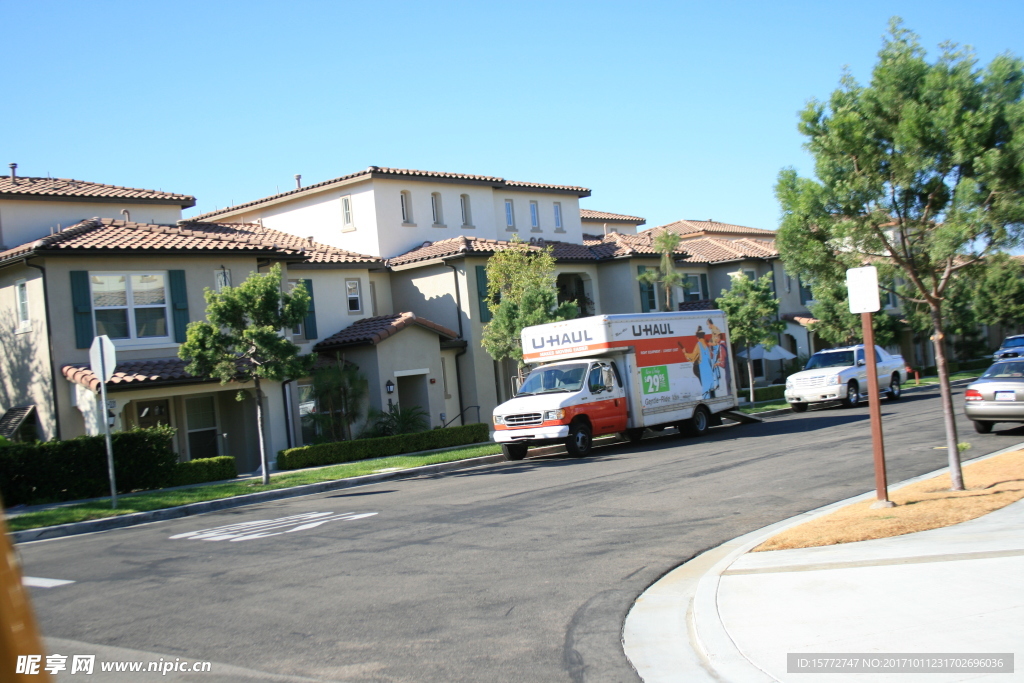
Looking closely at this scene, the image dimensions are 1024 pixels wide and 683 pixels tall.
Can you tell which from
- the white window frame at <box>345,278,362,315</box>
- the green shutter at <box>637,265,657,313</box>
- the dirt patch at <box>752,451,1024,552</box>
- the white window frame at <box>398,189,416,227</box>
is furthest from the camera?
the green shutter at <box>637,265,657,313</box>

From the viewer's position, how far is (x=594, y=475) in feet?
51.1

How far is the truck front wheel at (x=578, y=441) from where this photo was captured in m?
19.7

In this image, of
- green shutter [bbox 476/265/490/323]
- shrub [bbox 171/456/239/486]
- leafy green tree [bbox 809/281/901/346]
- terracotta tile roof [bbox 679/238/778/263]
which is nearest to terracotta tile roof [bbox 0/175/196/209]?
green shutter [bbox 476/265/490/323]

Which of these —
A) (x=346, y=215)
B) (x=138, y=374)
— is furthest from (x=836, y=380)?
(x=138, y=374)

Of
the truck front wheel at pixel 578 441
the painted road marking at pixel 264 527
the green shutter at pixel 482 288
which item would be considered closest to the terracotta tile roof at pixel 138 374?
the truck front wheel at pixel 578 441

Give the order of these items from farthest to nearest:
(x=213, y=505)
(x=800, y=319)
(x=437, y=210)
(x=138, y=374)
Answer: (x=800, y=319) → (x=437, y=210) → (x=138, y=374) → (x=213, y=505)

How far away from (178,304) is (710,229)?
125 feet

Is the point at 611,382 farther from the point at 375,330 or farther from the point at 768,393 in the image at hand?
the point at 768,393

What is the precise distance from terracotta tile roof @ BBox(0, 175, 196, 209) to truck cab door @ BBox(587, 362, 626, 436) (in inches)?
688

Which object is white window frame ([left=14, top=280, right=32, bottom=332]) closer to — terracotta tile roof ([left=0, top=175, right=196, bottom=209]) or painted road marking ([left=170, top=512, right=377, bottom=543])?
terracotta tile roof ([left=0, top=175, right=196, bottom=209])

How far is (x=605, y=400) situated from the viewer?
20.8 m

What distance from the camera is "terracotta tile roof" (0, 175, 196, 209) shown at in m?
26.5

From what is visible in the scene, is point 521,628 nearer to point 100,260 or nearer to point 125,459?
point 125,459

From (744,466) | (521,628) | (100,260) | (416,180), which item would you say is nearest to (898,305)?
(416,180)
